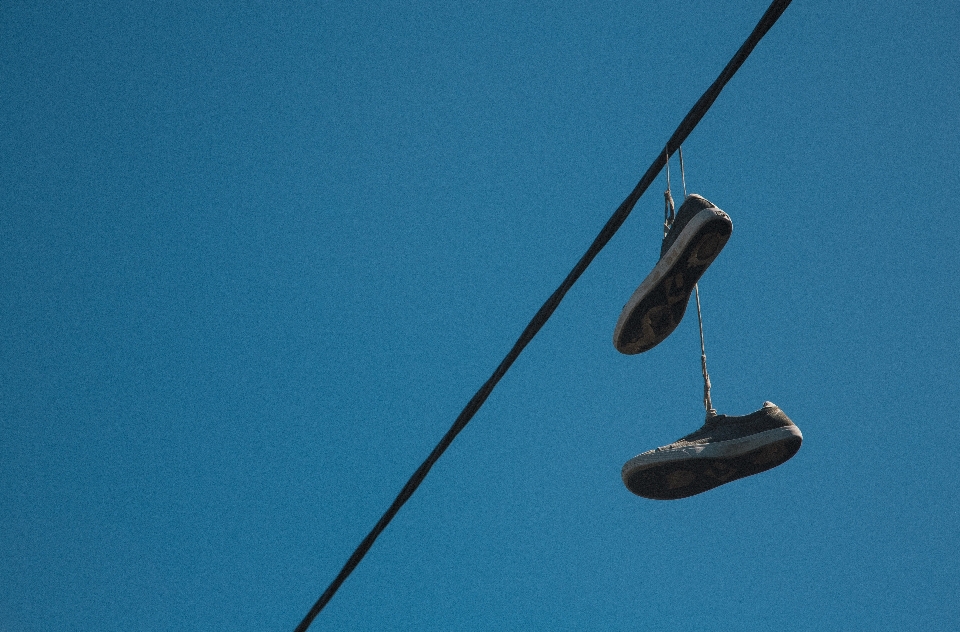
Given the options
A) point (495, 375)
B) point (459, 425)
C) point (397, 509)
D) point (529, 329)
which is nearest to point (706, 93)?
point (529, 329)

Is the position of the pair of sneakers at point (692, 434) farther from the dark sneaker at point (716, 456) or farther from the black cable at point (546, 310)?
the black cable at point (546, 310)

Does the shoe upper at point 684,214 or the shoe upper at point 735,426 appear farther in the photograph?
the shoe upper at point 735,426

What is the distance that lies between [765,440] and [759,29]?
192cm

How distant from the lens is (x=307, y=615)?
2.78 metres

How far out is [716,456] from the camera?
3797 mm

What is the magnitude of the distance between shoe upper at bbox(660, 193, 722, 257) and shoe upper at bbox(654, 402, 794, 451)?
30.7 inches

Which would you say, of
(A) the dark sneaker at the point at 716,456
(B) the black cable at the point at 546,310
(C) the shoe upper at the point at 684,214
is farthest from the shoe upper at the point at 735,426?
(B) the black cable at the point at 546,310

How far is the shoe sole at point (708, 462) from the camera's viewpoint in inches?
150

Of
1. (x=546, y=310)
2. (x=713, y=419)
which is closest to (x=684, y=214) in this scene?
(x=713, y=419)

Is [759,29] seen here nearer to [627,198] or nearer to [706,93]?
[706,93]

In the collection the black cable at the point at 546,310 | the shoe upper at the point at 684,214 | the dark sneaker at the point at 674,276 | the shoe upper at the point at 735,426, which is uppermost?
the shoe upper at the point at 684,214

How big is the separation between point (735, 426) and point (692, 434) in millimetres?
192

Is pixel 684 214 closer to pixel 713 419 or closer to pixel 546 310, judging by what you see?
pixel 713 419

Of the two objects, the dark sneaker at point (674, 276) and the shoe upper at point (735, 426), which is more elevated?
the dark sneaker at point (674, 276)
